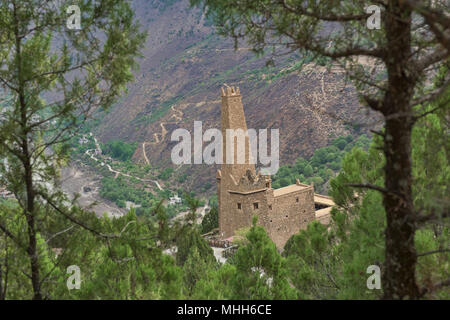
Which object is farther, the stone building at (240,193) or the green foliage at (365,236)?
the stone building at (240,193)

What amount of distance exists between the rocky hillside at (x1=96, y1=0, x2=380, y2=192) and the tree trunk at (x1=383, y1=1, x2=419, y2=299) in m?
26.2

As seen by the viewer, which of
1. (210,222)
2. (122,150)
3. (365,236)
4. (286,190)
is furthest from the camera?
(122,150)

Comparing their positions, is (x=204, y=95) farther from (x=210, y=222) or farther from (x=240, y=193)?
(x=240, y=193)

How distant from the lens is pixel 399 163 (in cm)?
449

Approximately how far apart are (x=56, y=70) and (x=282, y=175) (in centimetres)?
4040

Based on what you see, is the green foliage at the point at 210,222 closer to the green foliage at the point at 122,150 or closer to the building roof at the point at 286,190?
the building roof at the point at 286,190

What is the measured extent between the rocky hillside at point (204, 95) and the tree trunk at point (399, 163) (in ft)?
86.1

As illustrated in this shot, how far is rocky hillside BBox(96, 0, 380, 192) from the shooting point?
5134 centimetres

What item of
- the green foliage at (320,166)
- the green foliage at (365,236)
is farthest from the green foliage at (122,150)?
the green foliage at (365,236)

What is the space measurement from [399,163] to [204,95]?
69829mm

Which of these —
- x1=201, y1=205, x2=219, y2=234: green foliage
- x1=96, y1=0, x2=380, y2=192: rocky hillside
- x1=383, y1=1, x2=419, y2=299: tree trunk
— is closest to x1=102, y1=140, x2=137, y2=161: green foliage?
x1=96, y1=0, x2=380, y2=192: rocky hillside

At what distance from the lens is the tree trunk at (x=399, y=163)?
4.46 metres

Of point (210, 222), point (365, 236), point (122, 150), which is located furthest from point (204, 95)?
point (365, 236)
